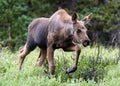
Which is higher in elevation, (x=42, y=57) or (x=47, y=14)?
(x=47, y=14)

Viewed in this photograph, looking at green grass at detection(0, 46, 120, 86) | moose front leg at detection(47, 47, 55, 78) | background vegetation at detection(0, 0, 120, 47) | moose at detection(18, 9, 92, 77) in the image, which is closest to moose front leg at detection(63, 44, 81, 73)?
moose at detection(18, 9, 92, 77)

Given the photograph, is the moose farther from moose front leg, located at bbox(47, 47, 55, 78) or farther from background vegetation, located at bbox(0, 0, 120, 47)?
background vegetation, located at bbox(0, 0, 120, 47)

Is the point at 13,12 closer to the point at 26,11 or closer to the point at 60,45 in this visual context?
the point at 26,11

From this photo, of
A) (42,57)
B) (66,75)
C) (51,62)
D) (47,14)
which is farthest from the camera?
(47,14)

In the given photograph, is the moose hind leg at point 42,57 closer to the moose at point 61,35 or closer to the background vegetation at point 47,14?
the moose at point 61,35

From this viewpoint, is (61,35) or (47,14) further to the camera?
(47,14)

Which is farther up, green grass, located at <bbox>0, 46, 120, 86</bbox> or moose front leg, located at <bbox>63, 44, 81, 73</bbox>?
moose front leg, located at <bbox>63, 44, 81, 73</bbox>

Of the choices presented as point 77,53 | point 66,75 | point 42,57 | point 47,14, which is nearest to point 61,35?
point 77,53

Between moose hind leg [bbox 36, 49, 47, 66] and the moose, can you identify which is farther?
moose hind leg [bbox 36, 49, 47, 66]

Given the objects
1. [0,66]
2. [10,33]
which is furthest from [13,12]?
[0,66]

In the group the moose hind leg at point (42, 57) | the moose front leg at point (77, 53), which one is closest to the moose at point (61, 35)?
the moose front leg at point (77, 53)

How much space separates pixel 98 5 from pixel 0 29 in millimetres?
5463

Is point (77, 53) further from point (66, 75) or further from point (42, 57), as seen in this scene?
point (42, 57)

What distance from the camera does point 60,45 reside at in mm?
10453
